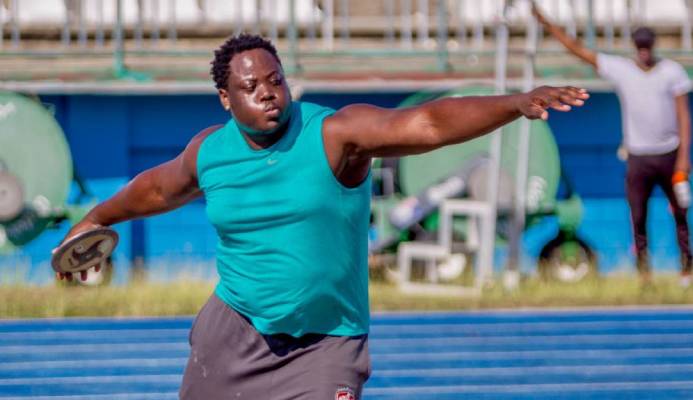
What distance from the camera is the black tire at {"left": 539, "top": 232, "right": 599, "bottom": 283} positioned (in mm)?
11898

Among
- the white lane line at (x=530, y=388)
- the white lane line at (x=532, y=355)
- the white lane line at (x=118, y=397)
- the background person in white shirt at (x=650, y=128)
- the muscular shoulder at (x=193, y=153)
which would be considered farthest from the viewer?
the background person in white shirt at (x=650, y=128)

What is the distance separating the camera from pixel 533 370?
8156 mm

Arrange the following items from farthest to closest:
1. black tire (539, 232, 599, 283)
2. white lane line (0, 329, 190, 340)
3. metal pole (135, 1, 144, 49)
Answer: metal pole (135, 1, 144, 49) → black tire (539, 232, 599, 283) → white lane line (0, 329, 190, 340)

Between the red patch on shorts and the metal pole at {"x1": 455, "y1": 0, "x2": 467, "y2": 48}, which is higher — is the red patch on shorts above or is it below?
below

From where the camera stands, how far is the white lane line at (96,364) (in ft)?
27.6

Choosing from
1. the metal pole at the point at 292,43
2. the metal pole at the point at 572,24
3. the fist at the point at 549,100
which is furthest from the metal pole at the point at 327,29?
the fist at the point at 549,100

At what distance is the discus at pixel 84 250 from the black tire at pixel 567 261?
7370 mm

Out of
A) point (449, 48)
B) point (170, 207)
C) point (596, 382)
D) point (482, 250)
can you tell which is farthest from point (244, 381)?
point (449, 48)

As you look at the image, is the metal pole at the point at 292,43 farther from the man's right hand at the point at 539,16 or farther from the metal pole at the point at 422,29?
the man's right hand at the point at 539,16

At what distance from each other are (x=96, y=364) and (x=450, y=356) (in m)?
2.09

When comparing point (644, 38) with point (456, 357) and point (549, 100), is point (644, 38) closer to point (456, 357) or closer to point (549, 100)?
point (456, 357)

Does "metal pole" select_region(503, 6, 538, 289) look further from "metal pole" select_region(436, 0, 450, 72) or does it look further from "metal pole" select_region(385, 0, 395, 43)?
"metal pole" select_region(385, 0, 395, 43)

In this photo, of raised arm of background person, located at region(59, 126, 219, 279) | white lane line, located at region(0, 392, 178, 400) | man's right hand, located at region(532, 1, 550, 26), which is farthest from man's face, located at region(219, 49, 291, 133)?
man's right hand, located at region(532, 1, 550, 26)

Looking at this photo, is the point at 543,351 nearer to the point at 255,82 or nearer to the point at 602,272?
the point at 602,272
